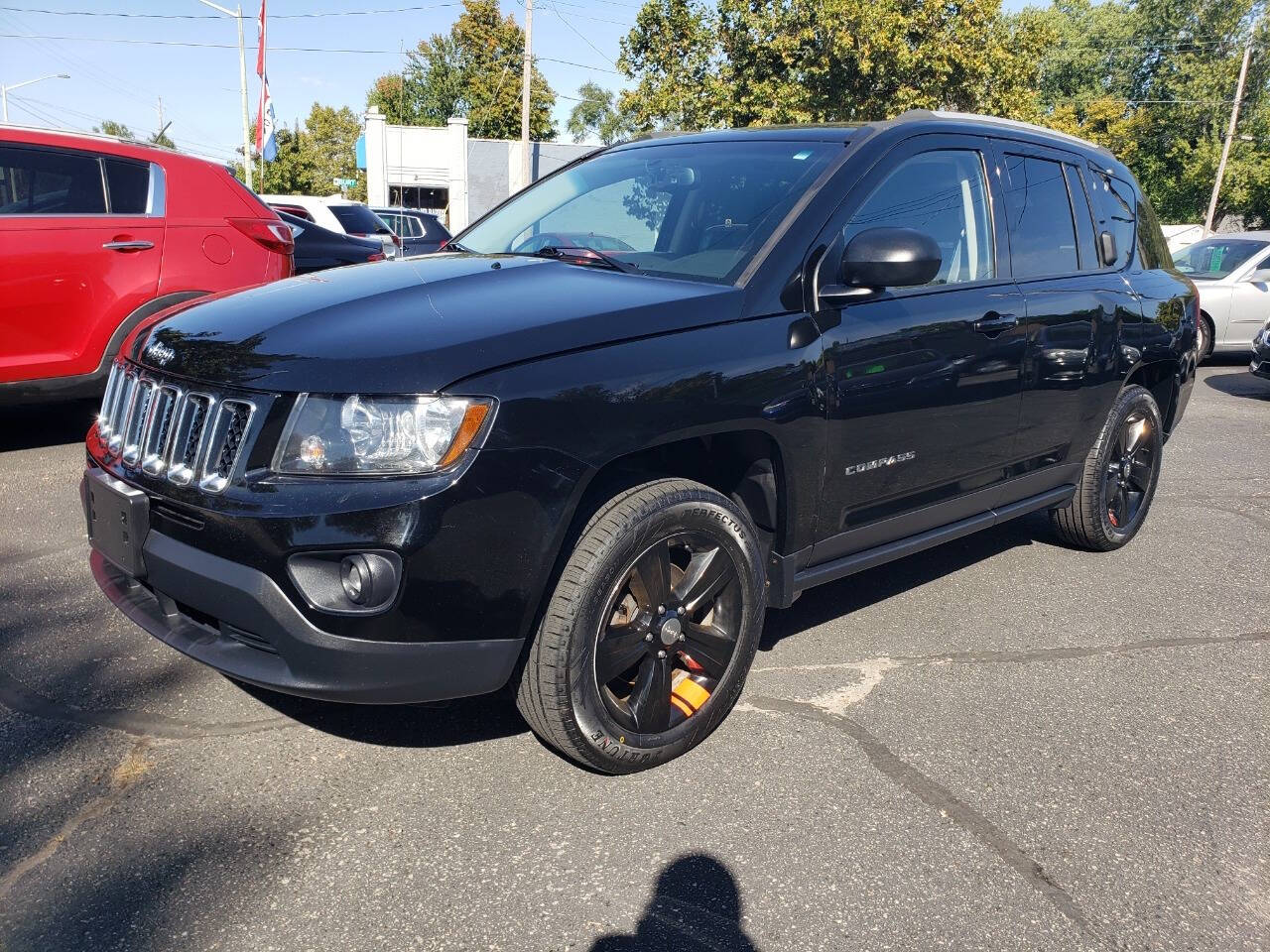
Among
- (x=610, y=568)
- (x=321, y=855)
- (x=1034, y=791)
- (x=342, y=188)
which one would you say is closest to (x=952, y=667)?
(x=1034, y=791)

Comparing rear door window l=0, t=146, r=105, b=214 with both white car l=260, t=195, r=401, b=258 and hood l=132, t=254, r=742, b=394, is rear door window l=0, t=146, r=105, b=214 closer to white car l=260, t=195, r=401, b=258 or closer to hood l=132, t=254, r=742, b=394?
hood l=132, t=254, r=742, b=394

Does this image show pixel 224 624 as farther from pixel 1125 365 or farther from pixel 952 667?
pixel 1125 365

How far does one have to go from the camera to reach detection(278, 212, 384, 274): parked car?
9.33 meters

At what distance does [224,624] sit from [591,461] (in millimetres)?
969

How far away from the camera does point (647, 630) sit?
275 centimetres

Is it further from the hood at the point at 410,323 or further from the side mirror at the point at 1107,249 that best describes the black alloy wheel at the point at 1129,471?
the hood at the point at 410,323

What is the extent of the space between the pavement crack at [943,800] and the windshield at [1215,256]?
38.2 feet

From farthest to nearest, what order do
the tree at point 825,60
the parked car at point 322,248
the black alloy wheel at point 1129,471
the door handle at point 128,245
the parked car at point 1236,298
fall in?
the tree at point 825,60 → the parked car at point 1236,298 → the parked car at point 322,248 → the door handle at point 128,245 → the black alloy wheel at point 1129,471

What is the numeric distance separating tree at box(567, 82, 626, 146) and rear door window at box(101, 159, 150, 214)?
8529 centimetres

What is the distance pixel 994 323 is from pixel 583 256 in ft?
4.86

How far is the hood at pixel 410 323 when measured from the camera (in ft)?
7.70

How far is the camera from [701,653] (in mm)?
2900

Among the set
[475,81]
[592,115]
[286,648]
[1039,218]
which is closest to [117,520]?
[286,648]

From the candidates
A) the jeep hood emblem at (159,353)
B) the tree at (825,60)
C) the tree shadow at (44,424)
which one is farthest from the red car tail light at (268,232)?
the tree at (825,60)
